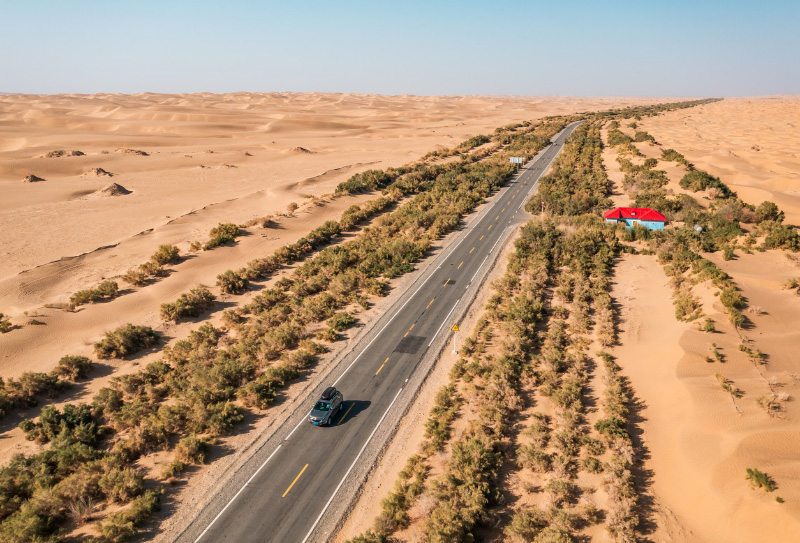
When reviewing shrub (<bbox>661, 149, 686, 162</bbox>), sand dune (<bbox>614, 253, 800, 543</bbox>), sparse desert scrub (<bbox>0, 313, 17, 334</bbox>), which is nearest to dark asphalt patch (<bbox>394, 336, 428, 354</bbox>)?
sand dune (<bbox>614, 253, 800, 543</bbox>)

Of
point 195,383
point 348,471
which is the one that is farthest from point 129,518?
point 348,471

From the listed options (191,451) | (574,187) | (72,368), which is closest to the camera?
(191,451)

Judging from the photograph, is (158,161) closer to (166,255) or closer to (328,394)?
(166,255)

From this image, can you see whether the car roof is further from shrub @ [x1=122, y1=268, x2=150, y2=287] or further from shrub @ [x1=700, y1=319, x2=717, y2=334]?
shrub @ [x1=122, y1=268, x2=150, y2=287]

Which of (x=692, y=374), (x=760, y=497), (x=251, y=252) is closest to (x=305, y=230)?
(x=251, y=252)

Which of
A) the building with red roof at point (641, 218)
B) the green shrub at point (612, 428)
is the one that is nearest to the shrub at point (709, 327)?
the green shrub at point (612, 428)

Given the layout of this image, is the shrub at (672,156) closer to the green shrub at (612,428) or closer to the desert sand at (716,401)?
the desert sand at (716,401)

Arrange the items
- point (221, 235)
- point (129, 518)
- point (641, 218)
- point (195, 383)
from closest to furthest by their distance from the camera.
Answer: point (129, 518)
point (195, 383)
point (641, 218)
point (221, 235)

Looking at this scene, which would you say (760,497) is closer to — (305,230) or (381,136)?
(305,230)
